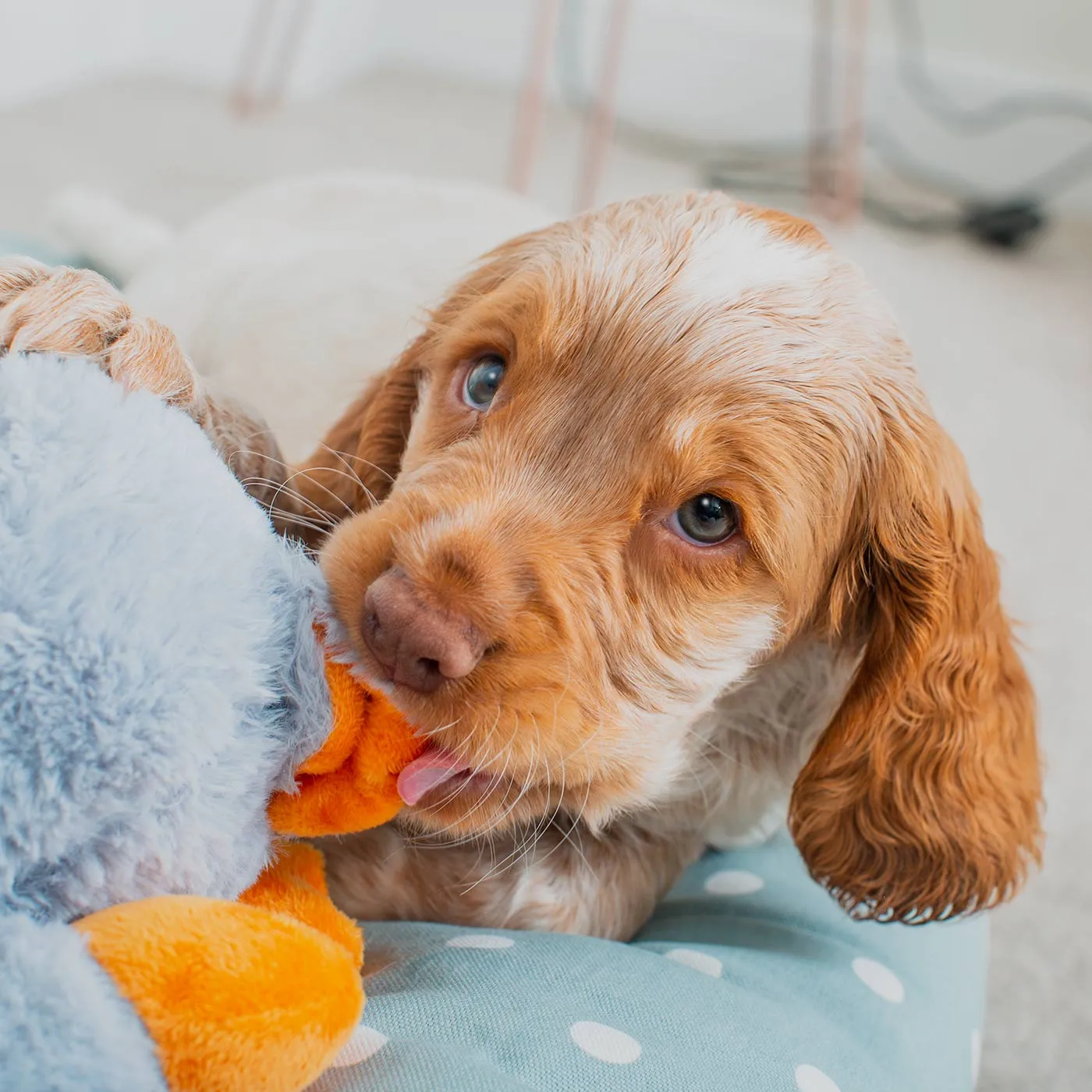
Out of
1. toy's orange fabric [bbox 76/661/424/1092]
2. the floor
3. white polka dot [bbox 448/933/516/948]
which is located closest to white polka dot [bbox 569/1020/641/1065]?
white polka dot [bbox 448/933/516/948]

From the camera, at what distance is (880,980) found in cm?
132

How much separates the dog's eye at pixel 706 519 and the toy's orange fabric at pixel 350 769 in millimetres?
342

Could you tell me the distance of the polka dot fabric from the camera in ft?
3.08

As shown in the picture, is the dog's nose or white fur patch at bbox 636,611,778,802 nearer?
the dog's nose

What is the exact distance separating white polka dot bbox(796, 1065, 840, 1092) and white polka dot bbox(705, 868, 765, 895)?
1.24 feet

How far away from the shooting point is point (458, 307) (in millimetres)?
1414

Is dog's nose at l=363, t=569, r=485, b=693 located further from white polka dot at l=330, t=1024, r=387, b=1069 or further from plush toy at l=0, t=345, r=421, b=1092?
white polka dot at l=330, t=1024, r=387, b=1069

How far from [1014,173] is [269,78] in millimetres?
3012

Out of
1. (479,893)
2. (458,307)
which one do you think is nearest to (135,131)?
(458,307)

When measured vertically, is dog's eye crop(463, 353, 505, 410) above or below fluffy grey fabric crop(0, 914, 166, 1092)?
above

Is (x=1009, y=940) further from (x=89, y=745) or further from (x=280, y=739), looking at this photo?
(x=89, y=745)

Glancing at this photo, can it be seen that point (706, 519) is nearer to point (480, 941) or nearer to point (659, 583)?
point (659, 583)

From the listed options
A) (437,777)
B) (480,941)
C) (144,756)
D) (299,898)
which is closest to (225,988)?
(144,756)

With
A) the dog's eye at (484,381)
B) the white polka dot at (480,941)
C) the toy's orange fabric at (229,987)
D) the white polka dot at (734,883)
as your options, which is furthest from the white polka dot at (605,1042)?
the dog's eye at (484,381)
